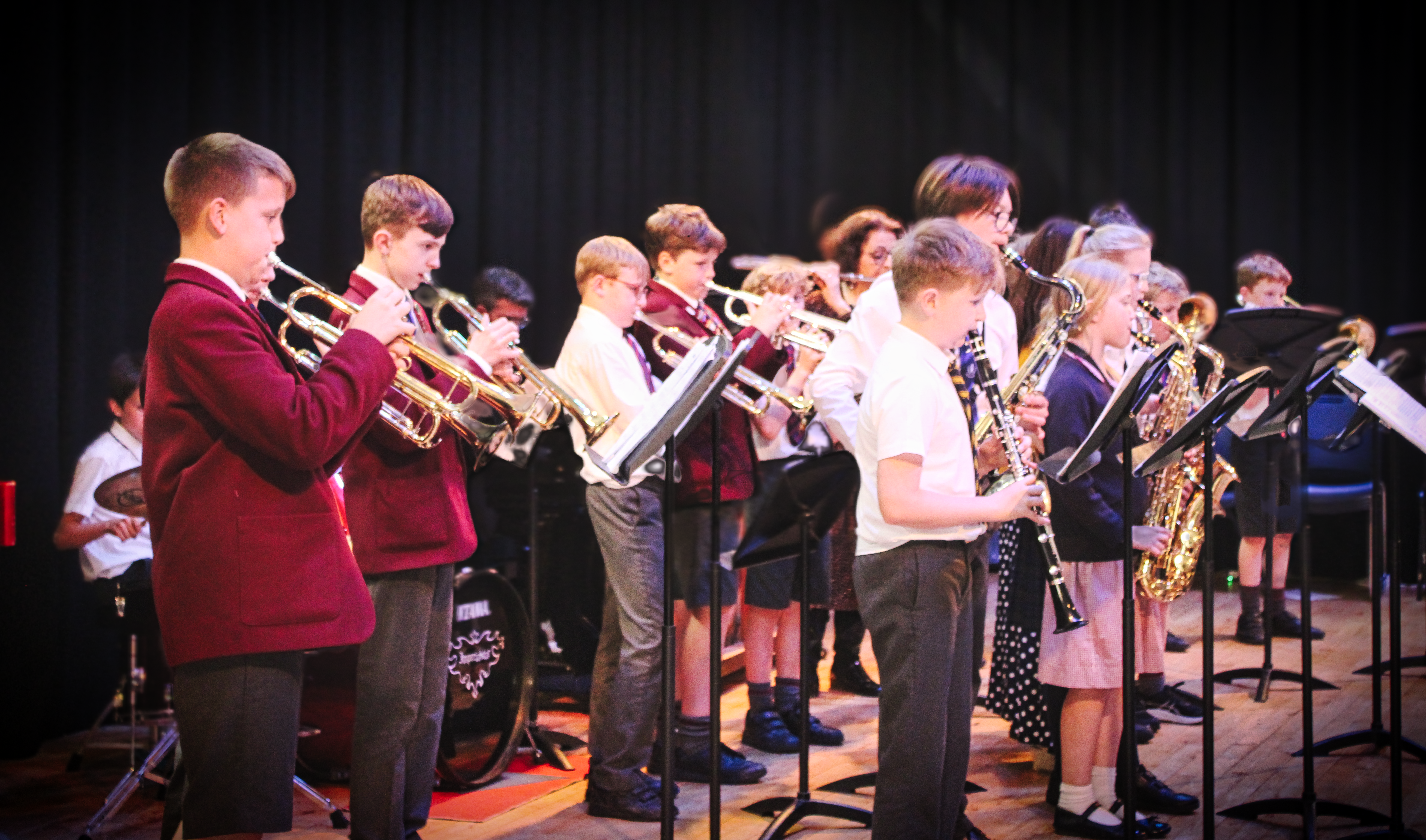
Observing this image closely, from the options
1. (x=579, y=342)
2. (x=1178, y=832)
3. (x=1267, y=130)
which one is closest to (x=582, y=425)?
(x=579, y=342)

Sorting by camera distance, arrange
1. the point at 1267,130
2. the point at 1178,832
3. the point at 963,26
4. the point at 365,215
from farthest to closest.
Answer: the point at 1267,130
the point at 963,26
the point at 1178,832
the point at 365,215

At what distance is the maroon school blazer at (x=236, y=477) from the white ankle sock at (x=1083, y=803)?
1.91 meters

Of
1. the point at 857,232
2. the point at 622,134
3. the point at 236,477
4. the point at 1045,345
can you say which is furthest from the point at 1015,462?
the point at 622,134

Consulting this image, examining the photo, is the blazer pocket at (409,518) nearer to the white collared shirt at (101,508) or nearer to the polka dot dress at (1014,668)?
the white collared shirt at (101,508)

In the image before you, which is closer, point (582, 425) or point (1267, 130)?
point (582, 425)

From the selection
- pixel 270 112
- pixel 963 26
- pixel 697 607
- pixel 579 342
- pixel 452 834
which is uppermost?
pixel 963 26

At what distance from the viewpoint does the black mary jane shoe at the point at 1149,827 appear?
9.94ft

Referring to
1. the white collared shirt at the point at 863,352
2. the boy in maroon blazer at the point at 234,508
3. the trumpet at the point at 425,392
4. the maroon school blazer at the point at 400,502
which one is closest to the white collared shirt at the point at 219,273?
the boy in maroon blazer at the point at 234,508

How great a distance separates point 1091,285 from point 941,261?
2.97 ft

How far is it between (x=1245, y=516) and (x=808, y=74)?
11.7 ft

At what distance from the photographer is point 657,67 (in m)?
6.33

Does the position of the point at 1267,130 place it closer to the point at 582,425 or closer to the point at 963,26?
the point at 963,26

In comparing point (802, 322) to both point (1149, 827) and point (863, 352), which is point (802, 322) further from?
point (1149, 827)

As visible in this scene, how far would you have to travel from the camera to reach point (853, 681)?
4.65m
